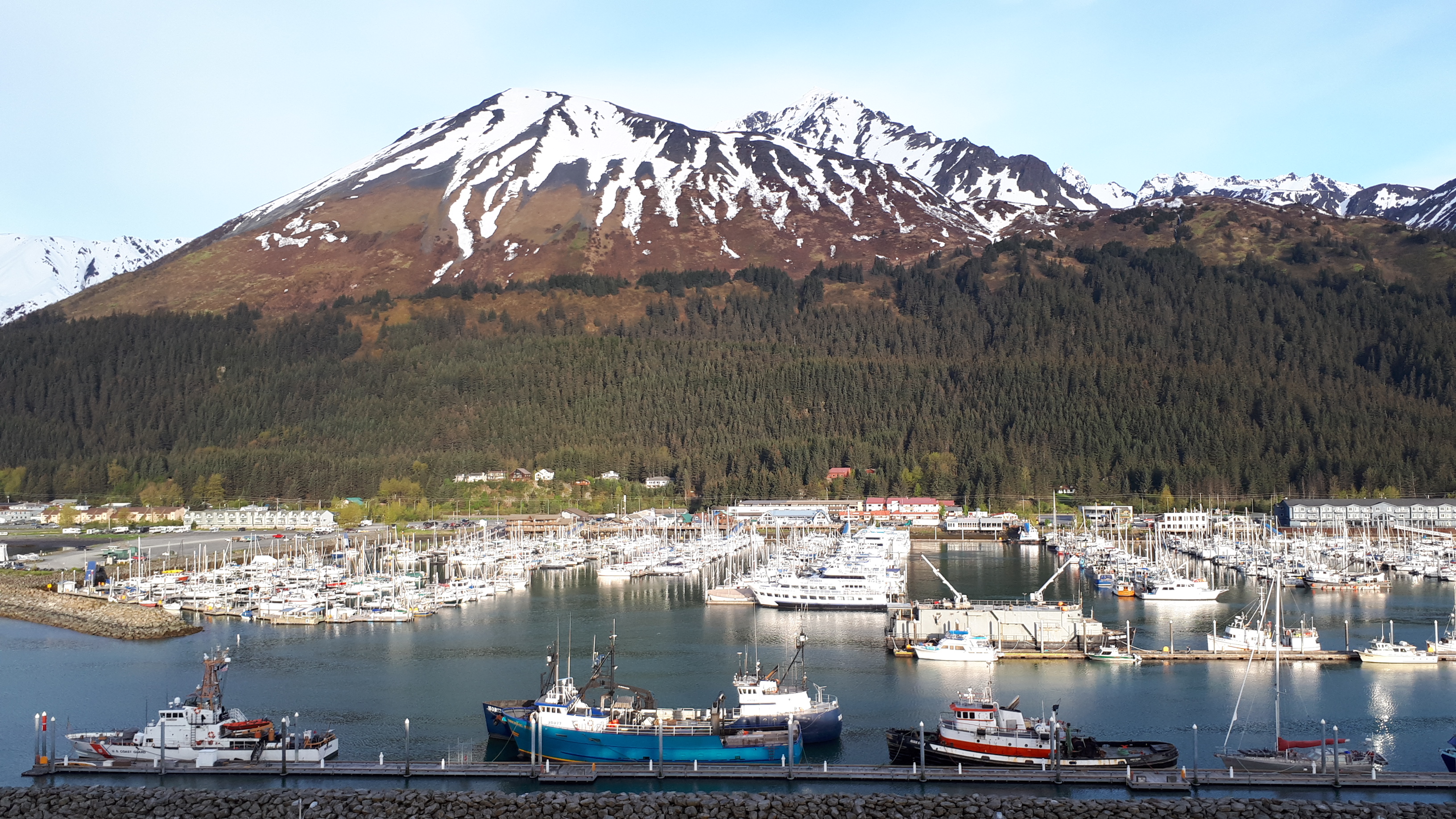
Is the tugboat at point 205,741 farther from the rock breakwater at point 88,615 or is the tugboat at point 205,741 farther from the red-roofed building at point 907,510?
the red-roofed building at point 907,510

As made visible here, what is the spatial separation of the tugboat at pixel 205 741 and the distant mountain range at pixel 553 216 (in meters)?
118

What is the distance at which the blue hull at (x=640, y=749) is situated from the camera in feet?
71.8

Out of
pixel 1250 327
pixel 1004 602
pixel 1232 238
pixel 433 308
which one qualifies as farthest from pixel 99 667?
pixel 1232 238

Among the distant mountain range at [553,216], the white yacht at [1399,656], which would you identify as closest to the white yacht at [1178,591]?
the white yacht at [1399,656]

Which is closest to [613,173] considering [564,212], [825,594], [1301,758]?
[564,212]

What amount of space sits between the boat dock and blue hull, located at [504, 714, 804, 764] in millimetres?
274

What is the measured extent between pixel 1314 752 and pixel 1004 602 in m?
19.5

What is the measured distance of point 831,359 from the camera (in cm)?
10844

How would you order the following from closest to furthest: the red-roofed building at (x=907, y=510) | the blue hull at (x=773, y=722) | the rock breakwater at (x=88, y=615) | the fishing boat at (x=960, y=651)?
1. the blue hull at (x=773, y=722)
2. the fishing boat at (x=960, y=651)
3. the rock breakwater at (x=88, y=615)
4. the red-roofed building at (x=907, y=510)

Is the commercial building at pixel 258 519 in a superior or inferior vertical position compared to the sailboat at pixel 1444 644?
superior

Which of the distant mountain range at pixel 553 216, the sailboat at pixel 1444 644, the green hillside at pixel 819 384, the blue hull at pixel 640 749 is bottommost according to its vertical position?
the blue hull at pixel 640 749

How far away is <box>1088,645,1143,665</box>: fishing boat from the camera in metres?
32.1

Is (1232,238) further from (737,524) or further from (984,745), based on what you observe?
(984,745)

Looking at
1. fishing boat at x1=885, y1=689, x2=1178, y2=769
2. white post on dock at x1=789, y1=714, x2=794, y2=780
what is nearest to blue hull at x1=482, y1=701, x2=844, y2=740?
white post on dock at x1=789, y1=714, x2=794, y2=780
